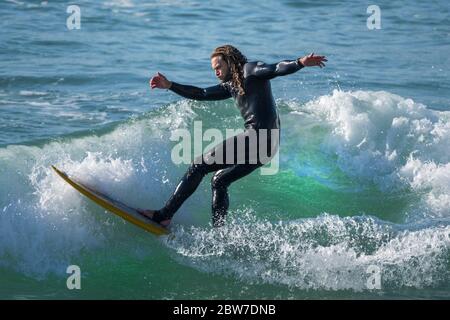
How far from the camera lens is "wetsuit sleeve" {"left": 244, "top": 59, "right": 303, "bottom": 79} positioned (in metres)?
7.50

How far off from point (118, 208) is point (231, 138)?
4.16ft

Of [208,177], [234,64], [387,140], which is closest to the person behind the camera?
[234,64]

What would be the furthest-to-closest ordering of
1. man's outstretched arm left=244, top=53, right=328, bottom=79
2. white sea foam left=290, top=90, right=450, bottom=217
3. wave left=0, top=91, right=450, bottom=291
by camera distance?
white sea foam left=290, top=90, right=450, bottom=217
wave left=0, top=91, right=450, bottom=291
man's outstretched arm left=244, top=53, right=328, bottom=79

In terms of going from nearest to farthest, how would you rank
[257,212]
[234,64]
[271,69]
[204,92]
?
[271,69] < [234,64] < [204,92] < [257,212]

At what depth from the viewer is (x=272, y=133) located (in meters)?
8.13

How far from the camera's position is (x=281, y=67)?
299 inches

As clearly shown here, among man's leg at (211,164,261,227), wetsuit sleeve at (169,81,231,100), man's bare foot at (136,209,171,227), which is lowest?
man's bare foot at (136,209,171,227)

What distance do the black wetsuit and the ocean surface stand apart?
16.5 inches

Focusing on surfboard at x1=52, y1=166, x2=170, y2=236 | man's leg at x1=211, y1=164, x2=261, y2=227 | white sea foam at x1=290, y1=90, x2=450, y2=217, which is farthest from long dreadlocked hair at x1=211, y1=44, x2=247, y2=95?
white sea foam at x1=290, y1=90, x2=450, y2=217

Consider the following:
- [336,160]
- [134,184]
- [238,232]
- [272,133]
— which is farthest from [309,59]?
[336,160]

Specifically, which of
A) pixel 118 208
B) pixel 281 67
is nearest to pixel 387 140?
pixel 281 67

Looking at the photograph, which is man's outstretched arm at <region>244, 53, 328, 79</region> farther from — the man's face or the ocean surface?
the ocean surface

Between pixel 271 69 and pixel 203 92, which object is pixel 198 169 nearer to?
pixel 203 92

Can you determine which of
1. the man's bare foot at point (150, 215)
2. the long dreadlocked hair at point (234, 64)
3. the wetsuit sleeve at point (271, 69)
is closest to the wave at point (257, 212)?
the man's bare foot at point (150, 215)
